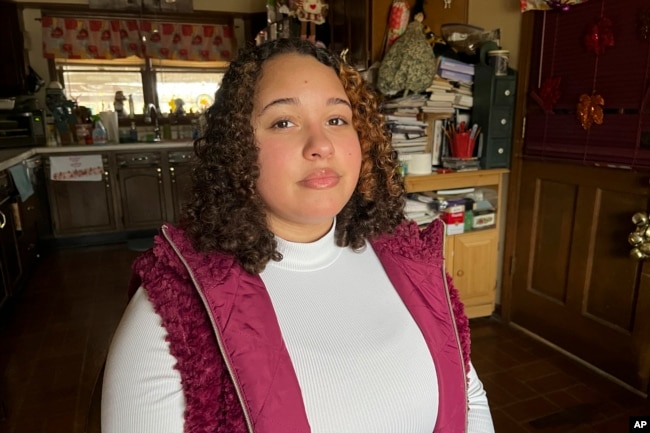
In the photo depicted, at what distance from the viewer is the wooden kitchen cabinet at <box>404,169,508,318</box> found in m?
2.69

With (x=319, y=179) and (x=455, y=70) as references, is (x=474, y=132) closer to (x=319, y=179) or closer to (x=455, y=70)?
(x=455, y=70)

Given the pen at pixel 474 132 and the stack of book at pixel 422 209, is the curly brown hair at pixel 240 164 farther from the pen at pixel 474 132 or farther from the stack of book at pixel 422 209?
the pen at pixel 474 132

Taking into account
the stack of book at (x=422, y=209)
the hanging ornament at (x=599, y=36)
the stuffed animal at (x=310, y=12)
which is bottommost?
the stack of book at (x=422, y=209)

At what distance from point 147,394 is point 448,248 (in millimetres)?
2269

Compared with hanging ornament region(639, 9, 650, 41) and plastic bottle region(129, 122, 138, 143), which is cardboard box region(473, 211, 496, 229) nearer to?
hanging ornament region(639, 9, 650, 41)

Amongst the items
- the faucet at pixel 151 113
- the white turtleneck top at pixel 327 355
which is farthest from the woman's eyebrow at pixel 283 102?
the faucet at pixel 151 113

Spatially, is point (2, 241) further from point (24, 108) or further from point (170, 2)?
point (170, 2)

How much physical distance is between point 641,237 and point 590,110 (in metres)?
0.63

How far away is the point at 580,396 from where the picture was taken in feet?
7.22

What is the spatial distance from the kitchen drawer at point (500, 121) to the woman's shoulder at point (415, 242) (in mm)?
1779

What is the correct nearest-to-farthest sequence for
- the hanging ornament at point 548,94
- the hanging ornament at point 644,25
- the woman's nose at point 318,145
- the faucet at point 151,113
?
the woman's nose at point 318,145
the hanging ornament at point 644,25
the hanging ornament at point 548,94
the faucet at point 151,113

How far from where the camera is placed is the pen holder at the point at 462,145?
2697mm

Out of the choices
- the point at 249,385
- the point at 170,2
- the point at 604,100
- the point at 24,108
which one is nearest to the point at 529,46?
the point at 604,100

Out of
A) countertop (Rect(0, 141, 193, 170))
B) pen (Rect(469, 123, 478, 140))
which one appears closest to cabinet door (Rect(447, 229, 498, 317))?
pen (Rect(469, 123, 478, 140))
